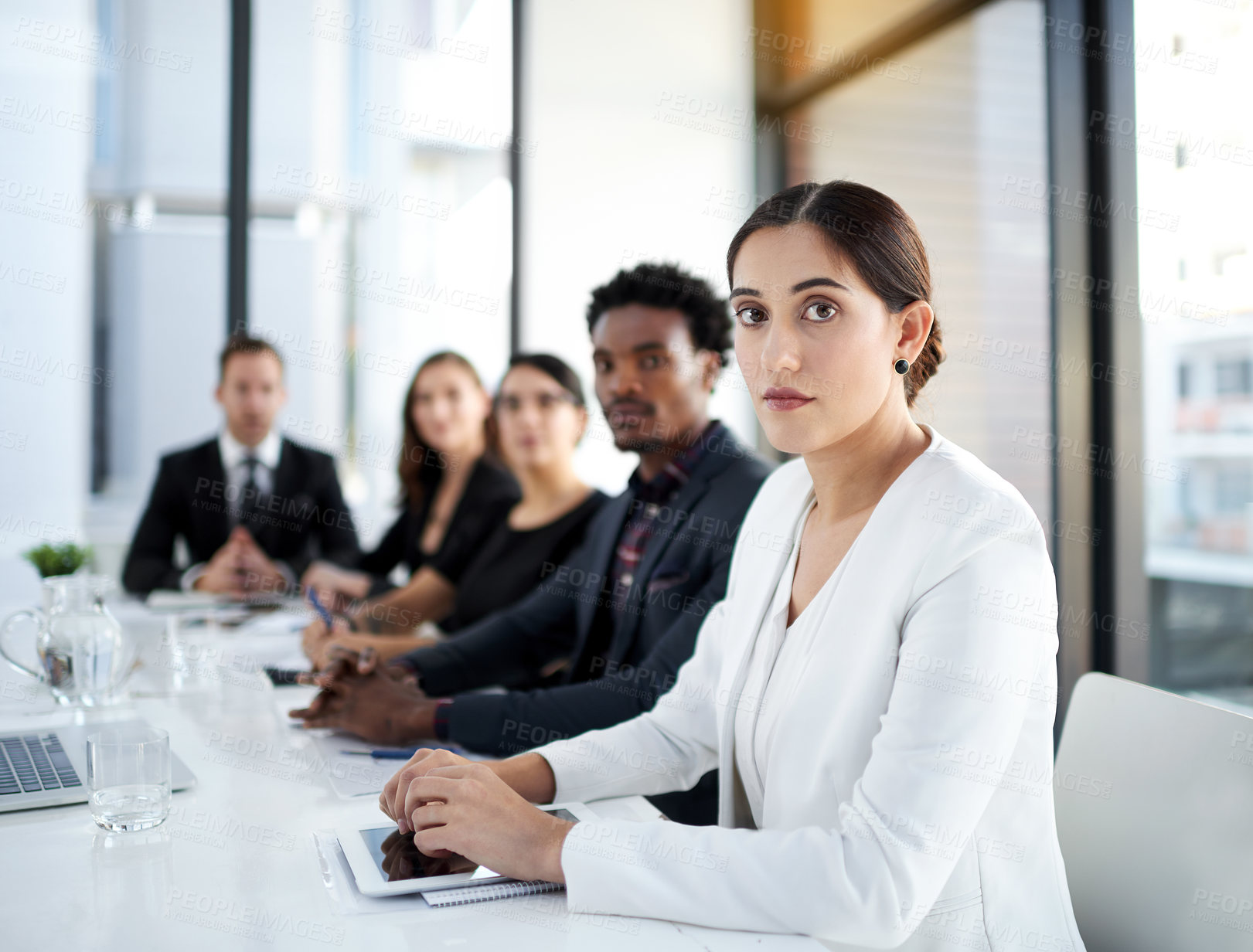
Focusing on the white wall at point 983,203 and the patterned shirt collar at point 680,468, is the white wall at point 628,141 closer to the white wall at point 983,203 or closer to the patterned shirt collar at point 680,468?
the white wall at point 983,203

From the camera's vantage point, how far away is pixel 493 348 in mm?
4508

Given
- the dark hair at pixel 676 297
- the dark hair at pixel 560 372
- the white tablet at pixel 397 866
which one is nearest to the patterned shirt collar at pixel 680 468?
the dark hair at pixel 676 297

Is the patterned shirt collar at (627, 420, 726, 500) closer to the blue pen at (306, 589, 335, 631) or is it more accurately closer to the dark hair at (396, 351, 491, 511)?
the blue pen at (306, 589, 335, 631)

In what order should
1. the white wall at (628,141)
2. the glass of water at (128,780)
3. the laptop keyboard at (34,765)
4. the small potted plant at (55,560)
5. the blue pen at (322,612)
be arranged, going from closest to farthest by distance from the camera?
1. the glass of water at (128,780)
2. the laptop keyboard at (34,765)
3. the blue pen at (322,612)
4. the small potted plant at (55,560)
5. the white wall at (628,141)

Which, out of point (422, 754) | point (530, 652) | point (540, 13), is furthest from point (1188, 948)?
point (540, 13)

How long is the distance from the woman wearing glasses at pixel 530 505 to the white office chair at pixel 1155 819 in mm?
1555

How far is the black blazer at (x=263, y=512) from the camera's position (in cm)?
341

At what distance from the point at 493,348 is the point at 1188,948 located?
381 cm

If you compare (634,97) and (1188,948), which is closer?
(1188,948)

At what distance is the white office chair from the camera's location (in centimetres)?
104

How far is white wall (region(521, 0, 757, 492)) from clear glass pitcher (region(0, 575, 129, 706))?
2.68 m

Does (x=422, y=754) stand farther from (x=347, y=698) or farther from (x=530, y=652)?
(x=530, y=652)

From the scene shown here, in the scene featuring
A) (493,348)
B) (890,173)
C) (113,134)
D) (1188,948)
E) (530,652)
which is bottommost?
(1188,948)

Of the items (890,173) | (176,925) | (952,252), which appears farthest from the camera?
(890,173)
